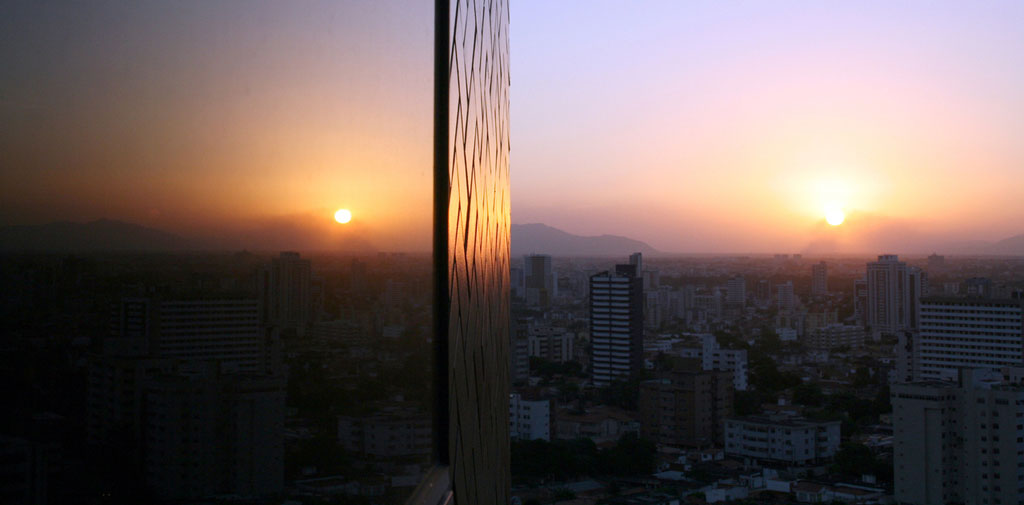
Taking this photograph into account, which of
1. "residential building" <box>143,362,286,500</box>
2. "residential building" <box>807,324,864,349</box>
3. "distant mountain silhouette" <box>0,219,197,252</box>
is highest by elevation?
"distant mountain silhouette" <box>0,219,197,252</box>

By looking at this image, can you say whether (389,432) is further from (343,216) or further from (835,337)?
(835,337)

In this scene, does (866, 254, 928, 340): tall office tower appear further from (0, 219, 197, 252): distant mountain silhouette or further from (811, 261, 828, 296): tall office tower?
(0, 219, 197, 252): distant mountain silhouette

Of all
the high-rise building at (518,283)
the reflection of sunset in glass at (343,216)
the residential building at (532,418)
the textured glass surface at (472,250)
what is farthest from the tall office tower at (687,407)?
the reflection of sunset in glass at (343,216)

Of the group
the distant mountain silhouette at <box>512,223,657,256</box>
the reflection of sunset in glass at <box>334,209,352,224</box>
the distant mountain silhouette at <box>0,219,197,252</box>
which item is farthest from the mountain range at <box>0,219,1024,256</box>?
the distant mountain silhouette at <box>512,223,657,256</box>

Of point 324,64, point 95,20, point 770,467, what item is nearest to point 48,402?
point 95,20

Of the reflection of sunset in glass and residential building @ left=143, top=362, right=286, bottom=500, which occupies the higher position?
the reflection of sunset in glass

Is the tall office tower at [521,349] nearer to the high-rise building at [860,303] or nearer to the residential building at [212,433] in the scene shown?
the high-rise building at [860,303]

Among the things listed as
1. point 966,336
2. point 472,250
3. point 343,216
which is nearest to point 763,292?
point 966,336

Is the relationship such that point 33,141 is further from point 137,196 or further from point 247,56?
point 247,56
